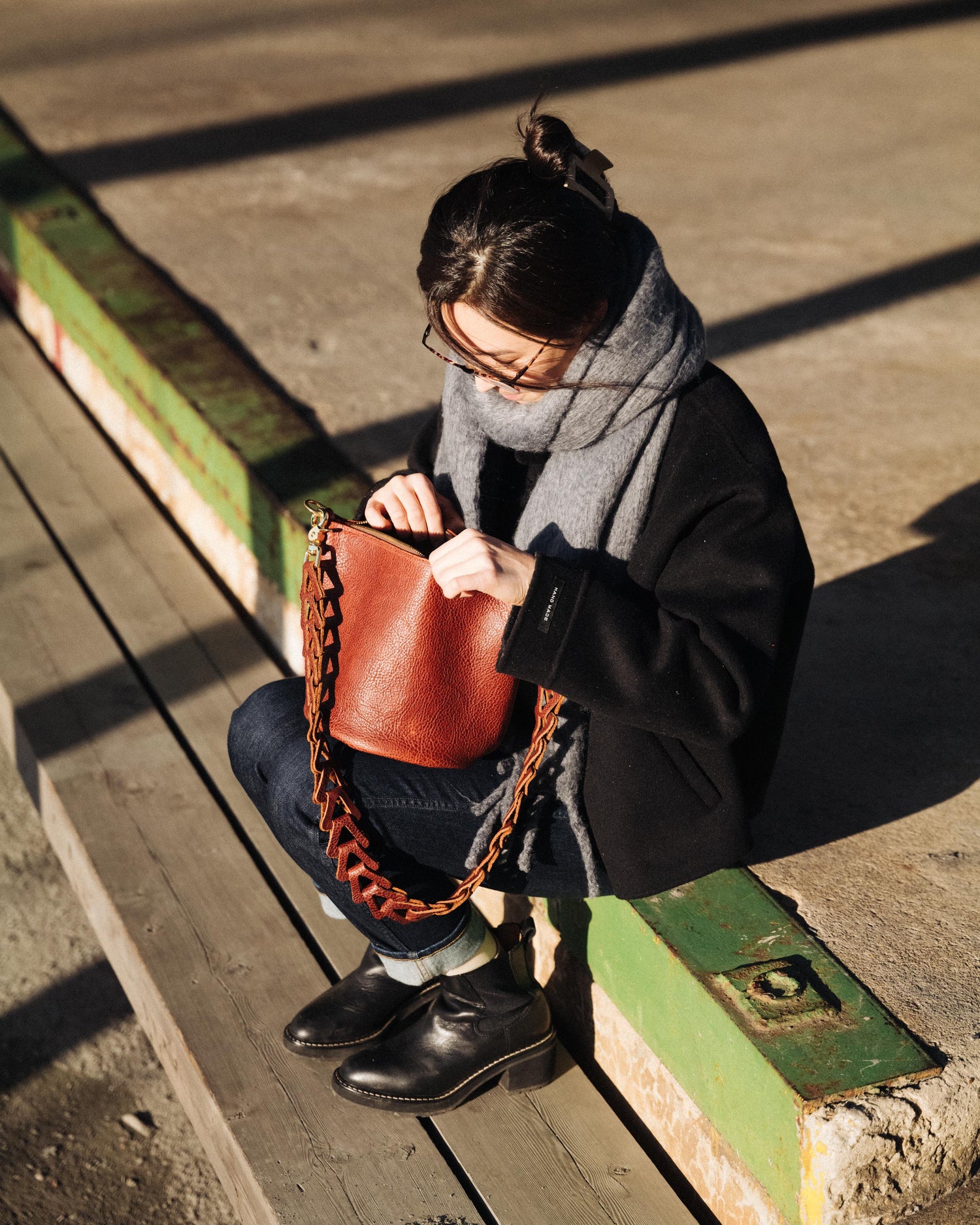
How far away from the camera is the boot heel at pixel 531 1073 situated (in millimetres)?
1964

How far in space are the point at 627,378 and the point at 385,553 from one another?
371mm

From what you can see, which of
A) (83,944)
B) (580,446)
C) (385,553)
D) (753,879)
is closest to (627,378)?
(580,446)

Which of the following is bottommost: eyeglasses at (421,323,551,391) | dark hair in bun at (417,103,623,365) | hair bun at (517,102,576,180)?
eyeglasses at (421,323,551,391)

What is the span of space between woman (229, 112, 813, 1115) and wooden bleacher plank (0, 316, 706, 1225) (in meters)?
0.08

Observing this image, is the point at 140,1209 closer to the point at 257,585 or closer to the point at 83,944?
the point at 83,944

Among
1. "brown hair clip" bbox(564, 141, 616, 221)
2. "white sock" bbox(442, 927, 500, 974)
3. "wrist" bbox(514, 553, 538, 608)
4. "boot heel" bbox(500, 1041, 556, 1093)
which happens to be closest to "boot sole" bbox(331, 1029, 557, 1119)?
"boot heel" bbox(500, 1041, 556, 1093)

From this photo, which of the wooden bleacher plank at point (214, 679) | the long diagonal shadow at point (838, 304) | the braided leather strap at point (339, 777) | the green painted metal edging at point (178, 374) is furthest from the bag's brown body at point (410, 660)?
the long diagonal shadow at point (838, 304)

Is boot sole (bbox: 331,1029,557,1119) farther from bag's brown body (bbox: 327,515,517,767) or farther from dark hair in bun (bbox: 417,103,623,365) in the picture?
dark hair in bun (bbox: 417,103,623,365)

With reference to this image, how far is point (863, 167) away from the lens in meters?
5.13

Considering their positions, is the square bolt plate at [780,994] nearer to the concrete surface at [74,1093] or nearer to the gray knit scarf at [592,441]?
the gray knit scarf at [592,441]

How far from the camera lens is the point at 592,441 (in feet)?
5.50

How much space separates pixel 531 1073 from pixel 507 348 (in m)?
1.07

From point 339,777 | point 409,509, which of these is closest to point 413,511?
point 409,509

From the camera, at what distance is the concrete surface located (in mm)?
2217
